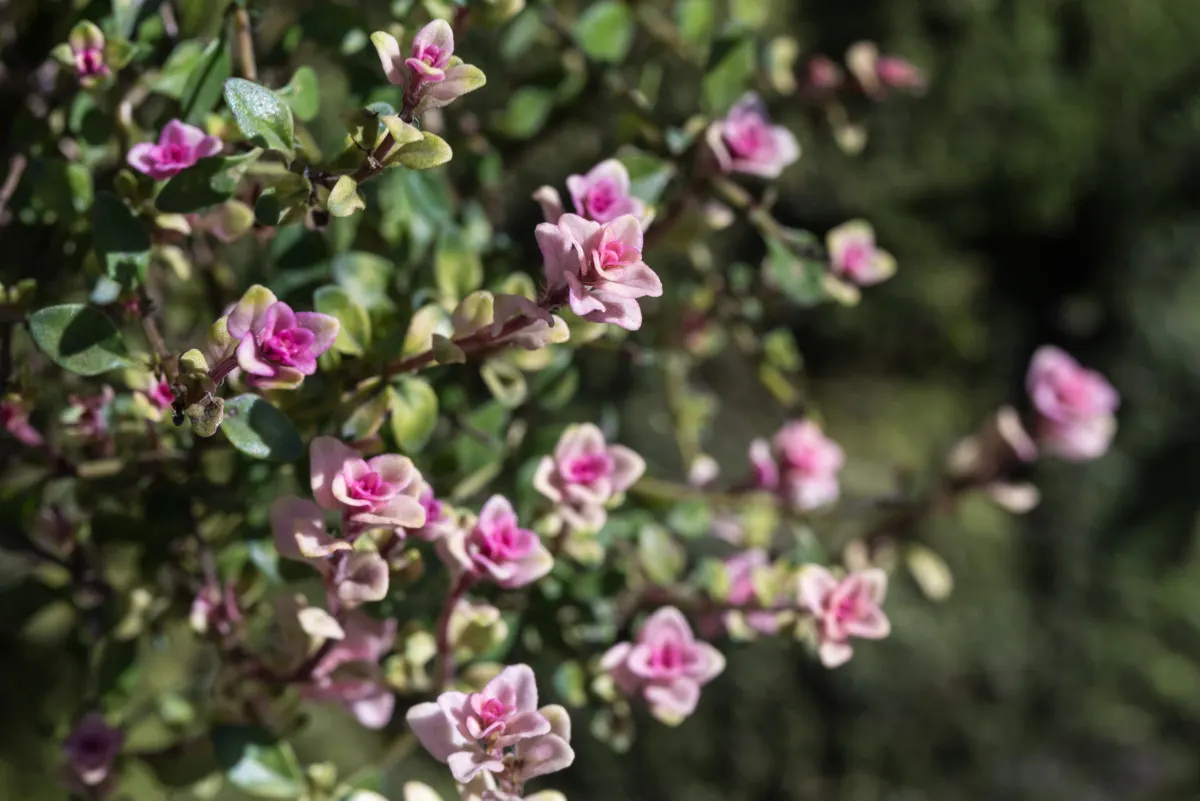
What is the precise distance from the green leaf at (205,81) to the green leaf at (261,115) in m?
0.11

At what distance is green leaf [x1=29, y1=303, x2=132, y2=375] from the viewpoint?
1.73ft

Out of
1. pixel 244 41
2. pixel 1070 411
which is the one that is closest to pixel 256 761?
pixel 244 41

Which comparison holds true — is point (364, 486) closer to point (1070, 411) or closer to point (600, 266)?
point (600, 266)

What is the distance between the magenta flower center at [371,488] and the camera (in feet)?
1.66

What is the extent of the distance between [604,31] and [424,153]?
324mm

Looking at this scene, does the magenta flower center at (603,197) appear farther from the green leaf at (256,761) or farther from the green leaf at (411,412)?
the green leaf at (256,761)

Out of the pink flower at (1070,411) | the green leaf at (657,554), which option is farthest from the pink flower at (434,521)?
the pink flower at (1070,411)

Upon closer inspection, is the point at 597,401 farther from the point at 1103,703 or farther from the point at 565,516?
the point at 1103,703

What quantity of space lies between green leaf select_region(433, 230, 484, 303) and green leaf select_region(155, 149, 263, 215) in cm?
15

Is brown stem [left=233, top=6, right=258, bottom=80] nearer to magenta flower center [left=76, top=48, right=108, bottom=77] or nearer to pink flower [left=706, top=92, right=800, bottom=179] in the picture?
magenta flower center [left=76, top=48, right=108, bottom=77]

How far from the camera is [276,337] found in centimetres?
49

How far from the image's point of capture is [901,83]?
90cm

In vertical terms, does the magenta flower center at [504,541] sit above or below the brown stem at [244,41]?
below

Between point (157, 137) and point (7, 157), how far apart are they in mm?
138
